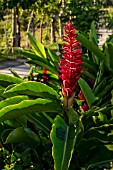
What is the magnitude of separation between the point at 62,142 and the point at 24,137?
407 millimetres

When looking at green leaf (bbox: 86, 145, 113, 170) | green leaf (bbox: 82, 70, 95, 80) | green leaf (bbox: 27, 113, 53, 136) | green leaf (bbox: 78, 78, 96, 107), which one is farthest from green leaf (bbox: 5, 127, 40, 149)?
green leaf (bbox: 82, 70, 95, 80)

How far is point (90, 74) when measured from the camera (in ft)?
12.3

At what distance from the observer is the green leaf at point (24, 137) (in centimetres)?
259

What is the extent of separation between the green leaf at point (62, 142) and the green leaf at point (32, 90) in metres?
0.20

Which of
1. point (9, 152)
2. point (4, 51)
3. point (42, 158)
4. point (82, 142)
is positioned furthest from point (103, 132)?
point (4, 51)

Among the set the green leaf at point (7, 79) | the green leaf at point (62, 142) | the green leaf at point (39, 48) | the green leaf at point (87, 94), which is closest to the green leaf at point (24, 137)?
the green leaf at point (62, 142)

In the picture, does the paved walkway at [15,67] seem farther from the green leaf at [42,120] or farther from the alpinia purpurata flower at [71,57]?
the alpinia purpurata flower at [71,57]

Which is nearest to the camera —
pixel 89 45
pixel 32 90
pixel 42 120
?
pixel 32 90

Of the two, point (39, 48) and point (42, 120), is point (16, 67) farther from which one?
point (42, 120)

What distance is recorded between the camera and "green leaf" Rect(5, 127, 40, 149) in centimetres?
259

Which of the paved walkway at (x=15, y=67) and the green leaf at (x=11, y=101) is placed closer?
the green leaf at (x=11, y=101)

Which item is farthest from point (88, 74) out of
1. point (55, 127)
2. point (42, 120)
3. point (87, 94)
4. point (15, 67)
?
point (15, 67)

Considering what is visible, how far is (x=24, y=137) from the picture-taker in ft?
8.79

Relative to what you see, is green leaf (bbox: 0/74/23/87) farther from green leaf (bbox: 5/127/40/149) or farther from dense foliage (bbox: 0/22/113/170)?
green leaf (bbox: 5/127/40/149)
